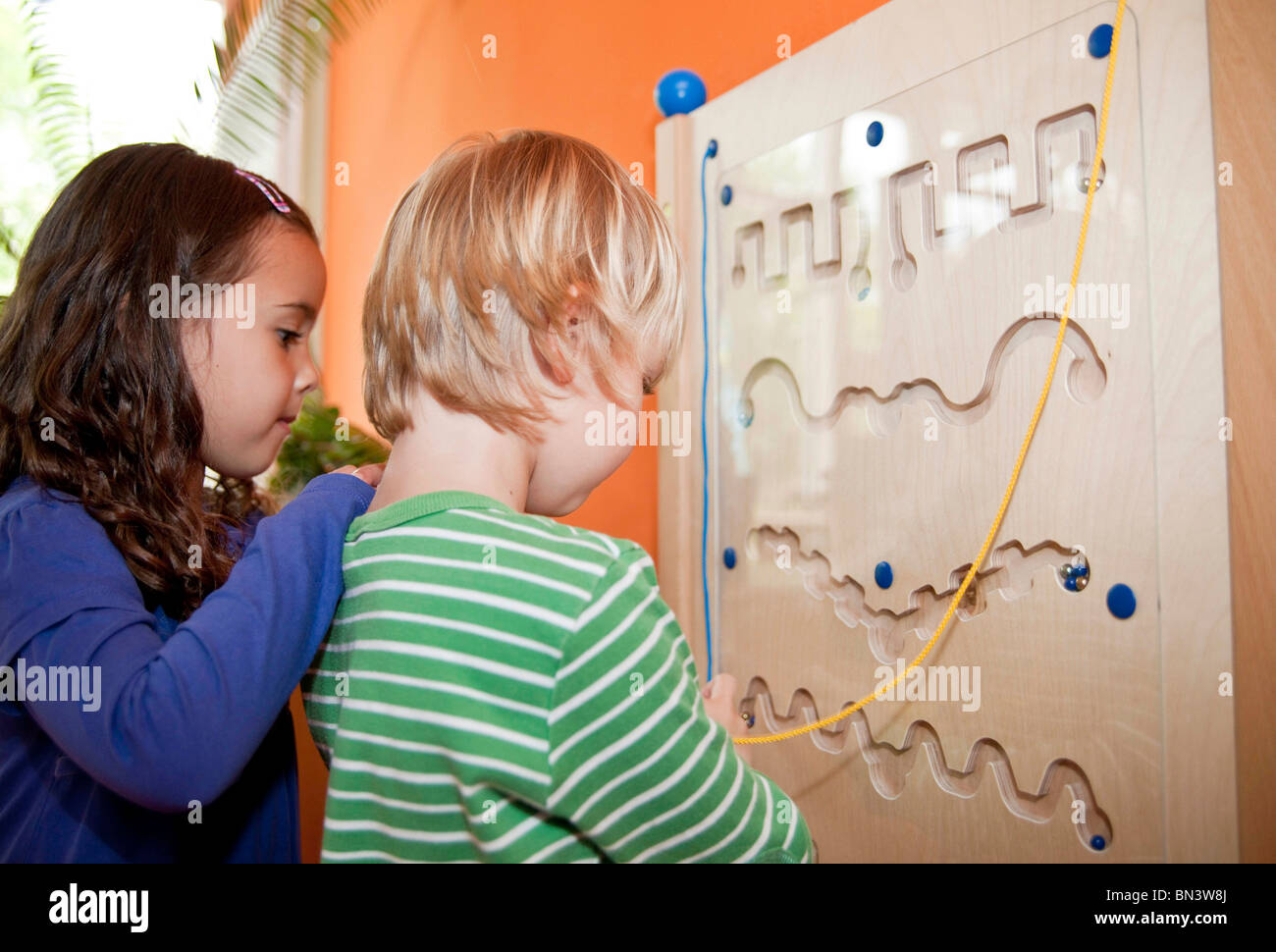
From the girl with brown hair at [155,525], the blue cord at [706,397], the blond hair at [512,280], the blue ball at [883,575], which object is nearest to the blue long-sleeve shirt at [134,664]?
the girl with brown hair at [155,525]

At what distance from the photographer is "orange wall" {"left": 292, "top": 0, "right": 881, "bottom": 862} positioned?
1489mm

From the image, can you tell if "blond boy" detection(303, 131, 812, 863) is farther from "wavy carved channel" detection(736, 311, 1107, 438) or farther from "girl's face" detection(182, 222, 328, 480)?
"wavy carved channel" detection(736, 311, 1107, 438)

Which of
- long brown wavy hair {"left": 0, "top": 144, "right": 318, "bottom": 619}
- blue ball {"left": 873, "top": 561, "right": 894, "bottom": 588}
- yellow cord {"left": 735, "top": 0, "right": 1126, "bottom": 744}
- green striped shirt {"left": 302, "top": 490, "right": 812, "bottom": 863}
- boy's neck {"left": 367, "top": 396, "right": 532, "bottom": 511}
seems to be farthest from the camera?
blue ball {"left": 873, "top": 561, "right": 894, "bottom": 588}

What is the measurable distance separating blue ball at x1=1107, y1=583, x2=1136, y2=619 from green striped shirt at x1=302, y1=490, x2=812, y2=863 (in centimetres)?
42

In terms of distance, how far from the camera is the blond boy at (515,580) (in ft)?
1.89

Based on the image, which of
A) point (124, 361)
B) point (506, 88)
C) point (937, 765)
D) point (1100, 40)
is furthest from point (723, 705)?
point (506, 88)

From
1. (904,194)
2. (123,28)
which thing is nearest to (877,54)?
(904,194)

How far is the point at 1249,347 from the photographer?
82 cm

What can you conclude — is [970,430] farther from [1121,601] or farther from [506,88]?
[506,88]

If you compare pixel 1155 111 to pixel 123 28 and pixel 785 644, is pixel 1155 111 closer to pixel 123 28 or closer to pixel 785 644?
pixel 785 644

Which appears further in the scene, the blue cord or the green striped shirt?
the blue cord

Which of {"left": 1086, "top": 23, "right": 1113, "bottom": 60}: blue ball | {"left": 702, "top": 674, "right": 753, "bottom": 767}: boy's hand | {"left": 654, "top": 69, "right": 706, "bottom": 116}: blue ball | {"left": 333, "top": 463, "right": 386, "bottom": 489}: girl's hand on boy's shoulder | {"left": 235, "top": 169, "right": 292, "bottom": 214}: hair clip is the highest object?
{"left": 654, "top": 69, "right": 706, "bottom": 116}: blue ball

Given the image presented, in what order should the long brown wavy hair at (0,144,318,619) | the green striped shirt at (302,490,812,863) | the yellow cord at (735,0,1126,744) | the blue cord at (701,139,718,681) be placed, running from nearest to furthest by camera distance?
1. the green striped shirt at (302,490,812,863)
2. the long brown wavy hair at (0,144,318,619)
3. the yellow cord at (735,0,1126,744)
4. the blue cord at (701,139,718,681)

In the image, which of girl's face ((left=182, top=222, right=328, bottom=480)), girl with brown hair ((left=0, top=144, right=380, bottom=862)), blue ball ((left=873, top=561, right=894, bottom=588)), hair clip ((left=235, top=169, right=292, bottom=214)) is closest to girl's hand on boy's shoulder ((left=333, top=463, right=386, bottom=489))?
girl with brown hair ((left=0, top=144, right=380, bottom=862))
